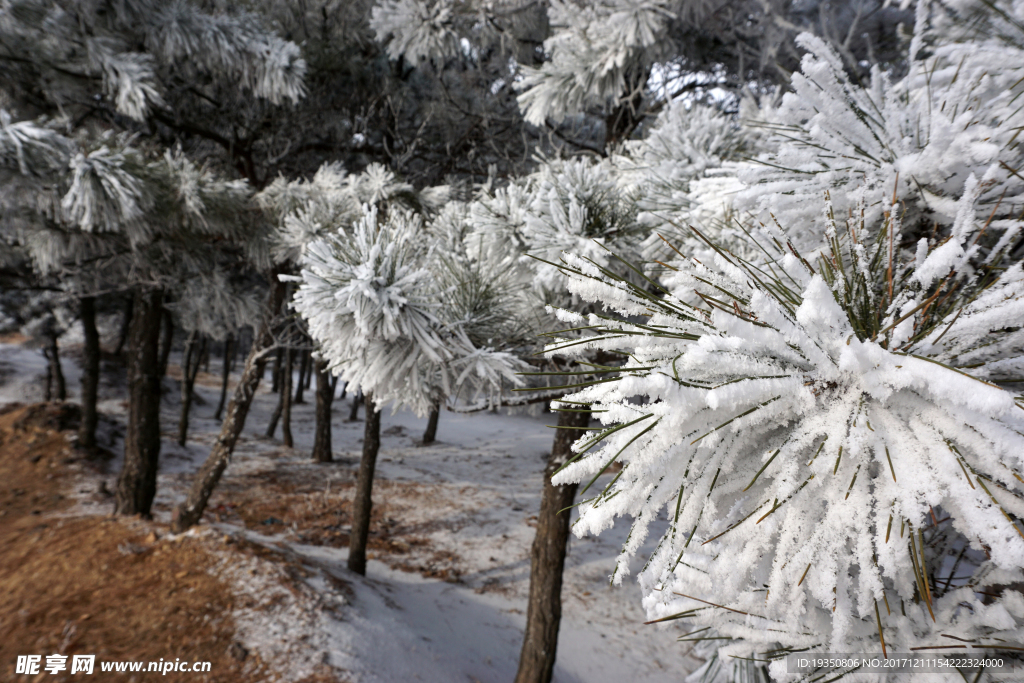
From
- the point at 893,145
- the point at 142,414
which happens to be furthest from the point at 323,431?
the point at 893,145

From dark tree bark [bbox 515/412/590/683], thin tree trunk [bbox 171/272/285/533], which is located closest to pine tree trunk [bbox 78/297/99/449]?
thin tree trunk [bbox 171/272/285/533]

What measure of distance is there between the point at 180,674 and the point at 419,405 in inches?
106

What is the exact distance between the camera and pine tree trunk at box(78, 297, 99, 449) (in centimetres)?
837

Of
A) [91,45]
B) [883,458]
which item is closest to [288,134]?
[91,45]

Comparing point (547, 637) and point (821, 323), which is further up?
point (821, 323)

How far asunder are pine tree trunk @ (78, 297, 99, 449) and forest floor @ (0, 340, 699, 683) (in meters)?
0.29

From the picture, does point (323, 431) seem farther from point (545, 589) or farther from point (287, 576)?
point (545, 589)

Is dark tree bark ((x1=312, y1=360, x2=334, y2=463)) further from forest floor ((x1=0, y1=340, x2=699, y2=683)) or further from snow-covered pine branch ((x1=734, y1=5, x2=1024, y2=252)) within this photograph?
snow-covered pine branch ((x1=734, y1=5, x2=1024, y2=252))

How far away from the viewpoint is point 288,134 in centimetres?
550

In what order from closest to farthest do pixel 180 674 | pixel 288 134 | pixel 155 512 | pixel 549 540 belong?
pixel 180 674 → pixel 549 540 → pixel 288 134 → pixel 155 512

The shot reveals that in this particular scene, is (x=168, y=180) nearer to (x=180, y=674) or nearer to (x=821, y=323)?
(x=180, y=674)

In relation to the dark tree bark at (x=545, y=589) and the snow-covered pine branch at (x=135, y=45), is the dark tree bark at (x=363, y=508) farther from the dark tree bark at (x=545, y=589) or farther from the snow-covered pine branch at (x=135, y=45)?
the snow-covered pine branch at (x=135, y=45)

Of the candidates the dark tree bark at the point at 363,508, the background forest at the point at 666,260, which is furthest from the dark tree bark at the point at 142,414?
the dark tree bark at the point at 363,508

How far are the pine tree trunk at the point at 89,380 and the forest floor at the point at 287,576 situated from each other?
0.97ft
